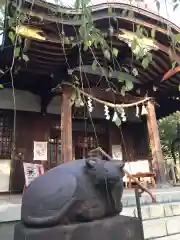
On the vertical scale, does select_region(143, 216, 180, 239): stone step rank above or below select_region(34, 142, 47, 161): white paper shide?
below

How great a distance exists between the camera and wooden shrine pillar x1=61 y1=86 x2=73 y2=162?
6398 mm

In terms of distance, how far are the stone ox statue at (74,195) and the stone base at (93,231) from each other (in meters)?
0.04

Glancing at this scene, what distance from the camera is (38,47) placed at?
586cm

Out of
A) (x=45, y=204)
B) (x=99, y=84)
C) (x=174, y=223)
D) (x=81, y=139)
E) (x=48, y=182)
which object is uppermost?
(x=99, y=84)

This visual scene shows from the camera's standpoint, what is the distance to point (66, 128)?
661 centimetres

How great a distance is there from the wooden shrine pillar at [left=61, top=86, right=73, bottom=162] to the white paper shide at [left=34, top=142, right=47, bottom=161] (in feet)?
7.15

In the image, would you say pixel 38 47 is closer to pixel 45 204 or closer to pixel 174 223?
pixel 174 223

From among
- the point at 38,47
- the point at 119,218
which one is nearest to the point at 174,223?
the point at 119,218

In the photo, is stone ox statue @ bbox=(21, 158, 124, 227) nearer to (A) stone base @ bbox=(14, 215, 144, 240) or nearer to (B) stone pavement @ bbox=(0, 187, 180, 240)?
(A) stone base @ bbox=(14, 215, 144, 240)

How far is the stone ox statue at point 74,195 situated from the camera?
1518mm

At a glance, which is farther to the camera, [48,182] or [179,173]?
[179,173]

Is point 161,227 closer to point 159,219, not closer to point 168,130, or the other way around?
point 159,219

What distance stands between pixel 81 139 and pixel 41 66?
12.7 feet

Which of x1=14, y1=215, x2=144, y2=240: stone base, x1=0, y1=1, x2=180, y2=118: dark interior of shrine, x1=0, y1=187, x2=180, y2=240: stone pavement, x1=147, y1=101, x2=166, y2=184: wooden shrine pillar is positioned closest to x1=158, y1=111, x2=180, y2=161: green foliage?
x1=0, y1=1, x2=180, y2=118: dark interior of shrine
